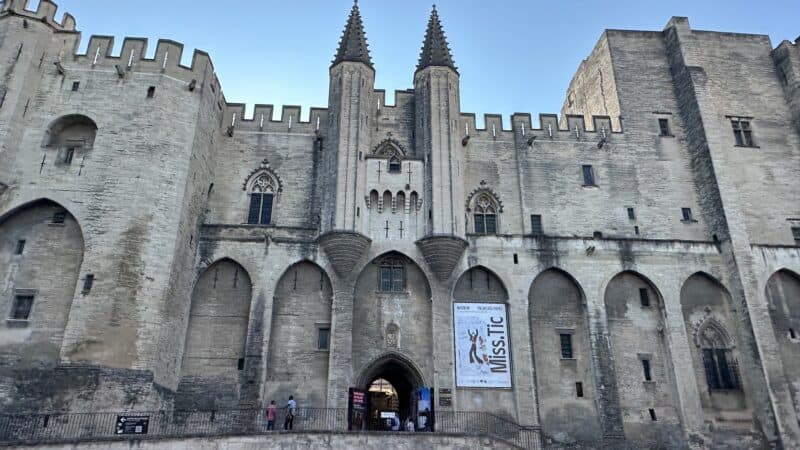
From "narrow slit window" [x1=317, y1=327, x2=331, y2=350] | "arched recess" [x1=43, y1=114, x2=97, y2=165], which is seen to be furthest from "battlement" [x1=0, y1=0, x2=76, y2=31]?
"narrow slit window" [x1=317, y1=327, x2=331, y2=350]

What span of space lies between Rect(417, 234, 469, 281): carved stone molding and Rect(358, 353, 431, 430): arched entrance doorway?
3.44 metres

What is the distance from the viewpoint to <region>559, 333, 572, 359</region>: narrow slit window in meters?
21.7

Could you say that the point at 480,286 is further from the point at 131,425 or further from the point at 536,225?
the point at 131,425

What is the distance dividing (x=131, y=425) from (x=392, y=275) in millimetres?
10104

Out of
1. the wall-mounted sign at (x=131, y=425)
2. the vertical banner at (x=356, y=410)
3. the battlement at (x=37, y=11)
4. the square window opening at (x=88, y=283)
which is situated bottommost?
the wall-mounted sign at (x=131, y=425)

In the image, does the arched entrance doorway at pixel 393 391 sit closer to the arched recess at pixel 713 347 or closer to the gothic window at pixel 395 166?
the gothic window at pixel 395 166

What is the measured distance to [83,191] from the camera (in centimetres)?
1950

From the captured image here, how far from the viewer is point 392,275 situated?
73.1ft

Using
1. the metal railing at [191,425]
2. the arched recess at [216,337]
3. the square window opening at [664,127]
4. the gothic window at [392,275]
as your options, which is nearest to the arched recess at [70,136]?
the arched recess at [216,337]

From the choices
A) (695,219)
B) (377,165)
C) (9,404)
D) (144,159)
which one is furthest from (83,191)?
(695,219)

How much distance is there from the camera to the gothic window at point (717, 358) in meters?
21.7

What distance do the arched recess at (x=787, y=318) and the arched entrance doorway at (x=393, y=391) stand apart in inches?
528

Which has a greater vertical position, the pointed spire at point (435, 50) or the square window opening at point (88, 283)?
the pointed spire at point (435, 50)

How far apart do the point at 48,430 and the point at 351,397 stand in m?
8.81
